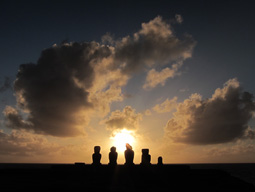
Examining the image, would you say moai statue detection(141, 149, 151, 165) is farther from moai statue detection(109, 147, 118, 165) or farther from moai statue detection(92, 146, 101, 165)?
moai statue detection(92, 146, 101, 165)

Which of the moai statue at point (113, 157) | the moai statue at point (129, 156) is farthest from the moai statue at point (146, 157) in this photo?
the moai statue at point (113, 157)

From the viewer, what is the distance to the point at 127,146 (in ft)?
90.4

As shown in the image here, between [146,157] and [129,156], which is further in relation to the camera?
[146,157]
